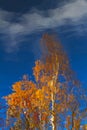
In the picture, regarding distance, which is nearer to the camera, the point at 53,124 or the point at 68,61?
the point at 53,124

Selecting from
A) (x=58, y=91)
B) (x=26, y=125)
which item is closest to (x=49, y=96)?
(x=58, y=91)

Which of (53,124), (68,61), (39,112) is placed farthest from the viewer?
(68,61)

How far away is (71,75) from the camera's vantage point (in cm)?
3103

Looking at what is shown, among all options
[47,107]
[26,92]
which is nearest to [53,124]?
[47,107]

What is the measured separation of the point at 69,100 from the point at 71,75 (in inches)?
75.4

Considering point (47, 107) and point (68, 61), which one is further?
point (68, 61)

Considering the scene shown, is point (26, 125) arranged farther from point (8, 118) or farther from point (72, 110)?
point (72, 110)

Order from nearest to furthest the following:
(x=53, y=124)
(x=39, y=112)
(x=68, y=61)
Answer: (x=53, y=124) < (x=39, y=112) < (x=68, y=61)

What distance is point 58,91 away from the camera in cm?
2947

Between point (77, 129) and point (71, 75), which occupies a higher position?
point (71, 75)

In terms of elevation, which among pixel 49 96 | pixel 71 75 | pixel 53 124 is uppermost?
pixel 71 75

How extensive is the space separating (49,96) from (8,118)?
3009 mm

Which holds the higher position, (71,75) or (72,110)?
(71,75)

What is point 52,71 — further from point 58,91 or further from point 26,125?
point 26,125
